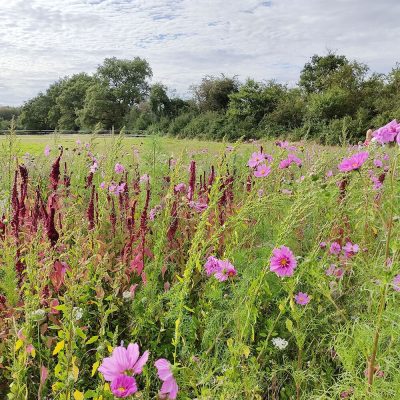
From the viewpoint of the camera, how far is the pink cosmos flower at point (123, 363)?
3.42ft

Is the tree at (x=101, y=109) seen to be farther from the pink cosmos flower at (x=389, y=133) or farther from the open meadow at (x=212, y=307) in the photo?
the pink cosmos flower at (x=389, y=133)

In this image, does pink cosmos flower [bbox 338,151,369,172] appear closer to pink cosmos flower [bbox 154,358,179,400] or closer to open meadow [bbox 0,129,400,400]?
open meadow [bbox 0,129,400,400]

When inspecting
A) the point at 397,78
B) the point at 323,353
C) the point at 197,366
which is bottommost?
the point at 323,353

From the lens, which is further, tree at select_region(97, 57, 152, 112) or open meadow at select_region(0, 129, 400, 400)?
tree at select_region(97, 57, 152, 112)

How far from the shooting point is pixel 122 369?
3.45 feet

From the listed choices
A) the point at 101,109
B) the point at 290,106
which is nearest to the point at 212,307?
the point at 290,106

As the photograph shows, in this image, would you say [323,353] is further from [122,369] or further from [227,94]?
[227,94]

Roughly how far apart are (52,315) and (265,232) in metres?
1.27

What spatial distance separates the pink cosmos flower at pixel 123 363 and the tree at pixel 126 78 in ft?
149

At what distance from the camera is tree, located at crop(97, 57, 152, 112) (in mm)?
45281

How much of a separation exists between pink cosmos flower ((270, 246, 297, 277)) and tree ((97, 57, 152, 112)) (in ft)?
148

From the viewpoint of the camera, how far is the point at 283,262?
154 centimetres

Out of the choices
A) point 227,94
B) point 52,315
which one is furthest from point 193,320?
point 227,94

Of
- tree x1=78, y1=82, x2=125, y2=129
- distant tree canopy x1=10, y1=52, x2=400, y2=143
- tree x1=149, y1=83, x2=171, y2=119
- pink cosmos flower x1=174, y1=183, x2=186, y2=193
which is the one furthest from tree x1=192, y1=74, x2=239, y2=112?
pink cosmos flower x1=174, y1=183, x2=186, y2=193
